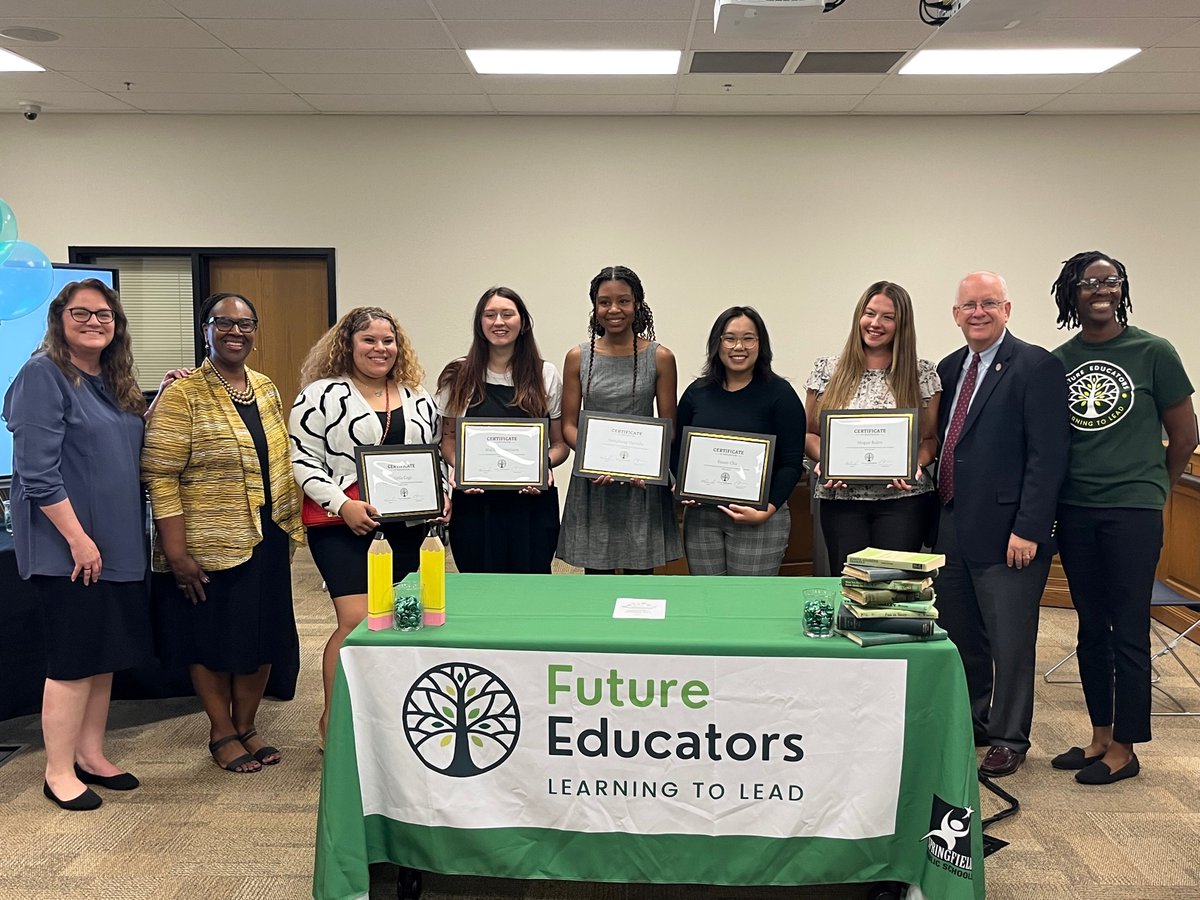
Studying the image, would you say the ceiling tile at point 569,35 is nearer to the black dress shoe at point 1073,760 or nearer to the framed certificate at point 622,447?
the framed certificate at point 622,447

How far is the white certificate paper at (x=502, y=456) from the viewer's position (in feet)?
10.3

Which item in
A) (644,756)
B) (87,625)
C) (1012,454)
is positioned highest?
(1012,454)

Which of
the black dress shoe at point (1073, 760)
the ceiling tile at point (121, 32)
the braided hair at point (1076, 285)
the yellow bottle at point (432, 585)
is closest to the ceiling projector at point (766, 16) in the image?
the braided hair at point (1076, 285)

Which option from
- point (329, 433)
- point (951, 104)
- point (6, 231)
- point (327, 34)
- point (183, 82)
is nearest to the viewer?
point (329, 433)

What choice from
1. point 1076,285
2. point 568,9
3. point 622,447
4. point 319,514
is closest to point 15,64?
point 568,9

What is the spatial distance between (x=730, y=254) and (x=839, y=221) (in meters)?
0.81

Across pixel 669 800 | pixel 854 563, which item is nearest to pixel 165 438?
pixel 669 800

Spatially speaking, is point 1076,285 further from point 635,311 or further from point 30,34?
point 30,34

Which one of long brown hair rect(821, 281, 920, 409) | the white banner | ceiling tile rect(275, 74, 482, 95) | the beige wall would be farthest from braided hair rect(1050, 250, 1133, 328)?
ceiling tile rect(275, 74, 482, 95)

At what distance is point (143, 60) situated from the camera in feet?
17.2

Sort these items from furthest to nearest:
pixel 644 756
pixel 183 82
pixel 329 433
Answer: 1. pixel 183 82
2. pixel 329 433
3. pixel 644 756

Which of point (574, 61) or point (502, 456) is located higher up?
point (574, 61)

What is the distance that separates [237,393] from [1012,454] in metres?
2.48

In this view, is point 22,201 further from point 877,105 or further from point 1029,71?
point 1029,71
